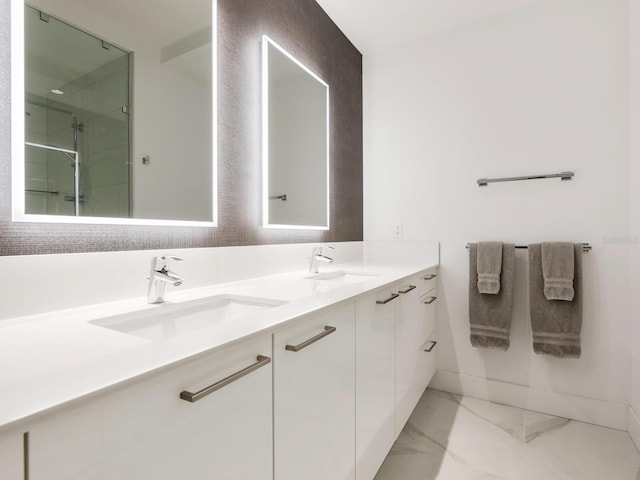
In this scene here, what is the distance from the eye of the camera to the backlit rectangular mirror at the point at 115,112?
0.85 m

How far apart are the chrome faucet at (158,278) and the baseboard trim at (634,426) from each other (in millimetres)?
2204

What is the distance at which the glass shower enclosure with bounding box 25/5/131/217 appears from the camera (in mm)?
850

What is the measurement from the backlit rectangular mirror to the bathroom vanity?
312 mm

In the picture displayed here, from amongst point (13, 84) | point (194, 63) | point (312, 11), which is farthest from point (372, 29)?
point (13, 84)

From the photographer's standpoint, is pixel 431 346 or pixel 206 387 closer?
pixel 206 387

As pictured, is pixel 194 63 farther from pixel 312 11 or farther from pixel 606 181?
pixel 606 181

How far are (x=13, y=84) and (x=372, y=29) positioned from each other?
2.03 metres

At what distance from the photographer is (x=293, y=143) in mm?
1795

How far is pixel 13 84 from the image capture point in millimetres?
807

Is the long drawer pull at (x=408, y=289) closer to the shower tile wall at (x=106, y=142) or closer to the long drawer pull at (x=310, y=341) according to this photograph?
the long drawer pull at (x=310, y=341)

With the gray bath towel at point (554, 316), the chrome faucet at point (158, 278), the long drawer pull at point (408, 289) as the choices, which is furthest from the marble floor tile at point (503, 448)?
the chrome faucet at point (158, 278)

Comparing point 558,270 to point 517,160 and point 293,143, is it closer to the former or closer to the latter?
point 517,160

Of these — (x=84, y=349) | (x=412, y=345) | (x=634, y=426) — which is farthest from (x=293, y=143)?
(x=634, y=426)

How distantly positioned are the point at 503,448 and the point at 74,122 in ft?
7.02
